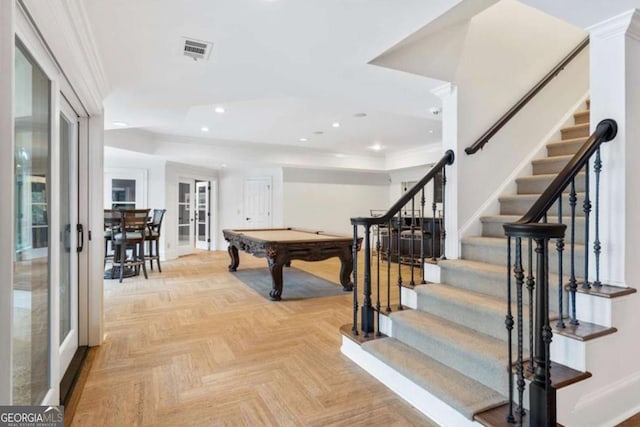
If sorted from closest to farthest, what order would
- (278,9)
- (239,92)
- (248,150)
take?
(278,9) → (239,92) → (248,150)

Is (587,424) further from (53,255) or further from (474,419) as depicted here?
(53,255)

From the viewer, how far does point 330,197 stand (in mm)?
A: 9266

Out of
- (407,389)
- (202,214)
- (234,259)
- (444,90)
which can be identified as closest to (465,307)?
(407,389)

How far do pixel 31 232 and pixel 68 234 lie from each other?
3.18 feet

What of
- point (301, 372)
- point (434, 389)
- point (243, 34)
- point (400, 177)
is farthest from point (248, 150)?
point (434, 389)

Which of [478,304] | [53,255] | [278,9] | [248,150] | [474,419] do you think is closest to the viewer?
[474,419]

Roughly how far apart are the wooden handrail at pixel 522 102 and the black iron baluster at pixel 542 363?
5.40 feet

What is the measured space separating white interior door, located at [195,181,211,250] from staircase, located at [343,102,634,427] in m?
7.16

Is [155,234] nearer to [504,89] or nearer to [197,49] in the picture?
[197,49]

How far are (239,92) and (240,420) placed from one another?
270 centimetres

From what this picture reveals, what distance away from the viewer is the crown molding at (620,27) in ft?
6.03

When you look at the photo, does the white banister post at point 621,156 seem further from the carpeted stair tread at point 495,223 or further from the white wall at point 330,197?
the white wall at point 330,197

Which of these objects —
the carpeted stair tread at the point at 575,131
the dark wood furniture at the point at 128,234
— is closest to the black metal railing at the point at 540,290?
the carpeted stair tread at the point at 575,131

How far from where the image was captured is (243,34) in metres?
2.17
